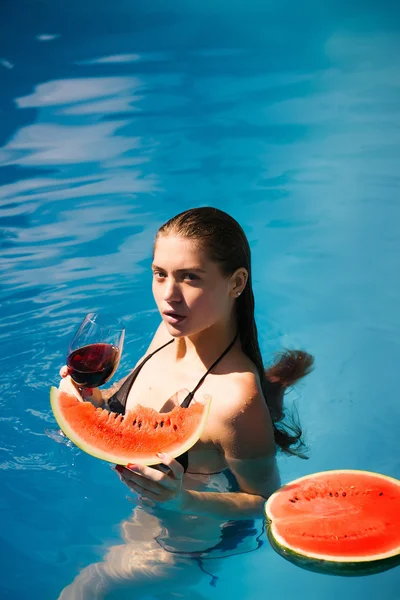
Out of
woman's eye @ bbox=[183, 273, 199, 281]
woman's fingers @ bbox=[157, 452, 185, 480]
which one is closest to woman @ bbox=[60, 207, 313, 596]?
woman's eye @ bbox=[183, 273, 199, 281]

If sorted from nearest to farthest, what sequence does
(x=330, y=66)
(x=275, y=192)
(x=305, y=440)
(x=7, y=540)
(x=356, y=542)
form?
(x=356, y=542) < (x=7, y=540) < (x=305, y=440) < (x=275, y=192) < (x=330, y=66)

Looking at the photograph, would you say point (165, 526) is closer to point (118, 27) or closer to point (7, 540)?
point (7, 540)

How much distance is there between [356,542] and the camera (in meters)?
2.68

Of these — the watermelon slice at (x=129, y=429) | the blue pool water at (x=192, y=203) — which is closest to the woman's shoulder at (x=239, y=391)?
the watermelon slice at (x=129, y=429)

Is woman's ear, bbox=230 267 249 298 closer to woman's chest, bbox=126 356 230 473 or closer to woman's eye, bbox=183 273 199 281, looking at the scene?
woman's eye, bbox=183 273 199 281

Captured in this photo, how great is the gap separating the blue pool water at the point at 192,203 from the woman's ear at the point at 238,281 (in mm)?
1141

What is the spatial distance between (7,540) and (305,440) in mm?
1594

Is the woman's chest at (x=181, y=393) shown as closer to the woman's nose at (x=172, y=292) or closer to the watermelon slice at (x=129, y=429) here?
the watermelon slice at (x=129, y=429)

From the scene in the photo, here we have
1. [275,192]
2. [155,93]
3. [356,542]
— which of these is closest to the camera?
[356,542]

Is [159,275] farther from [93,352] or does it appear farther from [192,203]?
[192,203]

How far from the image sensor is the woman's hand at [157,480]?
2.57m

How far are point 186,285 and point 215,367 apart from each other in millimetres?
369

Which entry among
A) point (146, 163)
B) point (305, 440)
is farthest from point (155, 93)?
point (305, 440)

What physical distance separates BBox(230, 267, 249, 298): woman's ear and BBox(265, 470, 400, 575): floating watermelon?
75cm
